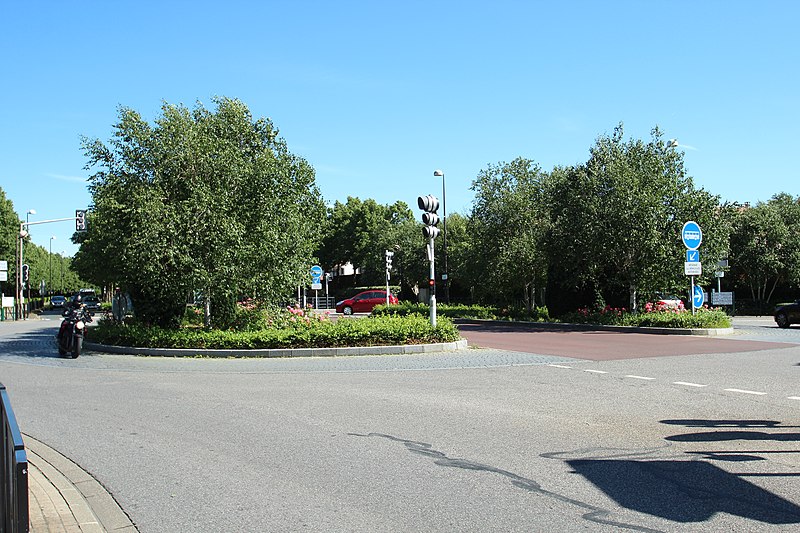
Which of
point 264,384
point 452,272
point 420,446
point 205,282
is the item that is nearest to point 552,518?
point 420,446

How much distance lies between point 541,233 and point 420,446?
26.0m

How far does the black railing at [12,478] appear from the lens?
9.41 feet

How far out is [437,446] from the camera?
22.6 feet

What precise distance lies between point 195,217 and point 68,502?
43.6 ft

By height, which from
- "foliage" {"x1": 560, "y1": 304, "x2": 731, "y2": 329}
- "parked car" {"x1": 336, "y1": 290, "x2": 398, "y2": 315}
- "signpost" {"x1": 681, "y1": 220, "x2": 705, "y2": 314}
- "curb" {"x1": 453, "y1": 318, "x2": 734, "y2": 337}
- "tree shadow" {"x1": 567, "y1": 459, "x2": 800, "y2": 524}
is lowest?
"tree shadow" {"x1": 567, "y1": 459, "x2": 800, "y2": 524}

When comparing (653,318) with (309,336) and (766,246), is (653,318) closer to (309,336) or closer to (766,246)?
(309,336)

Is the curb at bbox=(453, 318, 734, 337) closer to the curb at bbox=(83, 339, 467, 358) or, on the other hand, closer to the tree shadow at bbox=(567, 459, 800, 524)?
the curb at bbox=(83, 339, 467, 358)

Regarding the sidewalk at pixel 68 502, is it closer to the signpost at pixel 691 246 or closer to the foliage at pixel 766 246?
the signpost at pixel 691 246

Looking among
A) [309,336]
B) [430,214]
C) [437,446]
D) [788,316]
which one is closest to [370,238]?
[788,316]

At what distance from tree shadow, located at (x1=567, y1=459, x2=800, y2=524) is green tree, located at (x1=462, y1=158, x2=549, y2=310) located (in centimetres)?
2581

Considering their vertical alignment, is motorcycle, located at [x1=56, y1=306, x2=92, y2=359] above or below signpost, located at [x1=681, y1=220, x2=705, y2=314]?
below

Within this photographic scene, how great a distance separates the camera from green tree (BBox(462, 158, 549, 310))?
108ft

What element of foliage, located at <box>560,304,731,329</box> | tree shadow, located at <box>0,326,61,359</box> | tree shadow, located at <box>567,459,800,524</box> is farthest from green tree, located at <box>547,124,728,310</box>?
tree shadow, located at <box>567,459,800,524</box>

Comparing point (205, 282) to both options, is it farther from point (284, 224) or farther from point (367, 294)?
point (367, 294)
